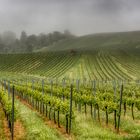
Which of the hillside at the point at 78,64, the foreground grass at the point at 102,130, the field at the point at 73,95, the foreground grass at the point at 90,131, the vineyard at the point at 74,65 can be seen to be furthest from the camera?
the hillside at the point at 78,64

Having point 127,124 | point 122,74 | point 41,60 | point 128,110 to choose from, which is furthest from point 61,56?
point 127,124

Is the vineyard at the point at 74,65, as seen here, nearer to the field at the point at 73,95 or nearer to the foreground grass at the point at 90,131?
the field at the point at 73,95

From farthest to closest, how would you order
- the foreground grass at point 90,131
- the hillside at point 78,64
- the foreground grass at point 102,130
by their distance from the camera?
the hillside at point 78,64 < the foreground grass at point 90,131 < the foreground grass at point 102,130

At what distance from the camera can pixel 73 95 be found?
1679 inches

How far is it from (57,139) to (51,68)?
114677mm

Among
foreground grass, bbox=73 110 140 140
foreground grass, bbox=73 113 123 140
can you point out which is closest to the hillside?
foreground grass, bbox=73 110 140 140

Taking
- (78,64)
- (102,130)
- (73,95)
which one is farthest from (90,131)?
(78,64)

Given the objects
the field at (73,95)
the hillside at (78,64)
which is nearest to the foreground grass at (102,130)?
the field at (73,95)

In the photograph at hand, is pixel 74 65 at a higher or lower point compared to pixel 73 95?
lower

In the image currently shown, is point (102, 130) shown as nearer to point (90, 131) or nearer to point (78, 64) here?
point (90, 131)

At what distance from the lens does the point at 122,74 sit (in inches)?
4692

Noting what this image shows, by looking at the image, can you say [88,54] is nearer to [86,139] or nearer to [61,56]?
[61,56]

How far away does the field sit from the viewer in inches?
1173

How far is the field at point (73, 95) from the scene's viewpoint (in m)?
29.8
